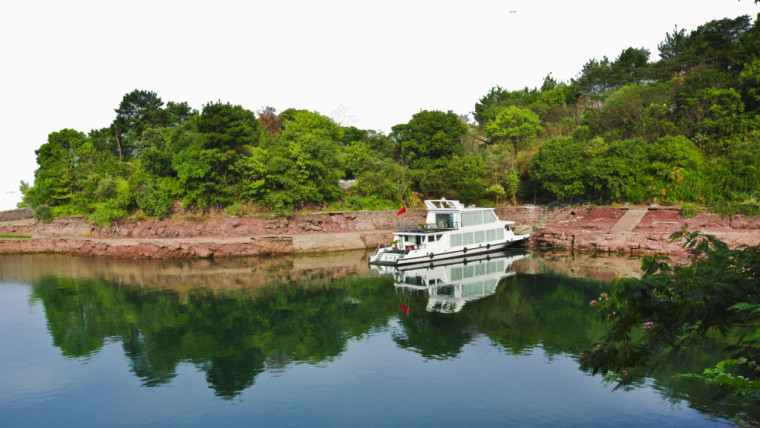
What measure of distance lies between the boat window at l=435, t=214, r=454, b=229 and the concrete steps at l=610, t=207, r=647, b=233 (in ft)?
38.4

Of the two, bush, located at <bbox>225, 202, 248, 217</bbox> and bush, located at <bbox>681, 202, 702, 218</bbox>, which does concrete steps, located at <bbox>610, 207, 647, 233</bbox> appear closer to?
bush, located at <bbox>681, 202, 702, 218</bbox>

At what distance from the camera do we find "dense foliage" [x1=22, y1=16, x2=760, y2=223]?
3706 centimetres

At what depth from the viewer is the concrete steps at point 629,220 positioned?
34.0 meters

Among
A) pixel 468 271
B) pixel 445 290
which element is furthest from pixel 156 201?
pixel 445 290

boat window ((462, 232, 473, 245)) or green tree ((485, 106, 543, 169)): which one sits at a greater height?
green tree ((485, 106, 543, 169))

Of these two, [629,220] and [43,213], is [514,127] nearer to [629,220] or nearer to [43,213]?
[629,220]

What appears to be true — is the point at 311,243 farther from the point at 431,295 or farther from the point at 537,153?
the point at 537,153

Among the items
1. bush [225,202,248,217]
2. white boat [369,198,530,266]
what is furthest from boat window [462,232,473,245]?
bush [225,202,248,217]

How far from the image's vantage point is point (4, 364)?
15.4 m

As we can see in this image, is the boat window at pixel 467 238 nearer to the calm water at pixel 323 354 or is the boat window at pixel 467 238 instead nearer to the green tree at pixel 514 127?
the calm water at pixel 323 354

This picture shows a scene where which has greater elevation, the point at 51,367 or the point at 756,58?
the point at 756,58

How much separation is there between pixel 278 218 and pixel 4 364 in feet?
80.4

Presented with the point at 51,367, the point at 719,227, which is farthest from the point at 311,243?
the point at 719,227

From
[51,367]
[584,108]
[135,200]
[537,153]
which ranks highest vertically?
[584,108]
